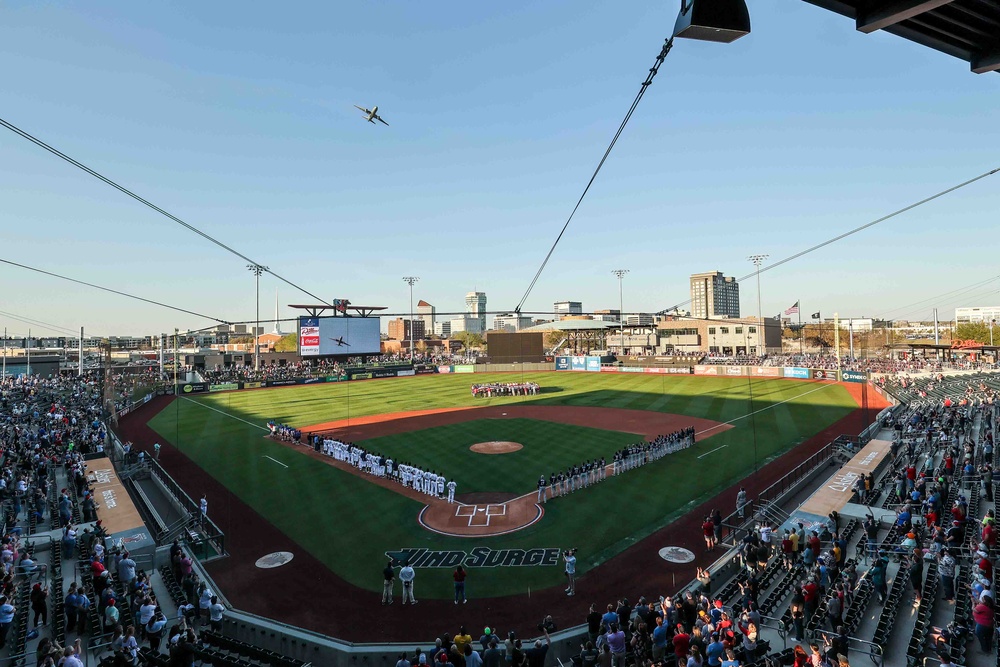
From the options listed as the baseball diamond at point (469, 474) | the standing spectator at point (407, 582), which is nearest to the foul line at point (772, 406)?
the baseball diamond at point (469, 474)

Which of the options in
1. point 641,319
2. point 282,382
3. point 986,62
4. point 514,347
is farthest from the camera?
point 514,347

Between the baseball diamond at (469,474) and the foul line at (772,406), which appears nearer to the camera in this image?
the baseball diamond at (469,474)

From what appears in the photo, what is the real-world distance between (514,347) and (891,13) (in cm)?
7217

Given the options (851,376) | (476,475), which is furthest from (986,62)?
(851,376)

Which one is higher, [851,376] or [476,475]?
[851,376]

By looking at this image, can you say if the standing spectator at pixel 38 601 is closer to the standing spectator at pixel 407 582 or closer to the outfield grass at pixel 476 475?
the outfield grass at pixel 476 475

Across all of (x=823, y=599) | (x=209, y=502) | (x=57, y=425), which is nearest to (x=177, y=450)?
(x=57, y=425)

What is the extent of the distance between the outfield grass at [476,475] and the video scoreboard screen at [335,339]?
1135cm

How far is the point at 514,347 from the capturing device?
250ft

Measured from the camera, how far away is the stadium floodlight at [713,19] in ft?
13.4

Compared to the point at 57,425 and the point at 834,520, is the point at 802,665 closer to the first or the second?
the point at 834,520

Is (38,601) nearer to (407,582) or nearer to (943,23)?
(407,582)

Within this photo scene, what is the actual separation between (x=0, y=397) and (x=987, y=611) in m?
56.1

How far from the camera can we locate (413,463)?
83.1ft
